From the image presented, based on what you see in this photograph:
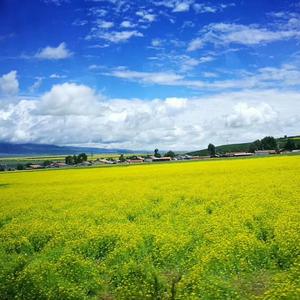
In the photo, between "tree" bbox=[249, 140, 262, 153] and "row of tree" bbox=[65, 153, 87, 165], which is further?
"tree" bbox=[249, 140, 262, 153]

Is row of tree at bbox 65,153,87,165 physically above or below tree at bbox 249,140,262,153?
below

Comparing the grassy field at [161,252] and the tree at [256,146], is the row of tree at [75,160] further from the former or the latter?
the grassy field at [161,252]

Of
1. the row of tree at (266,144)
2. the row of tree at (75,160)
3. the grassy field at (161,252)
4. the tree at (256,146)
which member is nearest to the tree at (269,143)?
the row of tree at (266,144)

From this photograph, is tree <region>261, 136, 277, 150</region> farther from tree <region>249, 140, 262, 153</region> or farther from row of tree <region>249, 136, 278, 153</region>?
tree <region>249, 140, 262, 153</region>

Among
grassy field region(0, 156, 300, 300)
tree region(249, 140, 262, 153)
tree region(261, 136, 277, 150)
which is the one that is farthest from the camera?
tree region(249, 140, 262, 153)

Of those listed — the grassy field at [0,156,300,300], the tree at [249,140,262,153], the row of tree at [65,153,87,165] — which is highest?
the tree at [249,140,262,153]

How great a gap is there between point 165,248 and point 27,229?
7283 millimetres

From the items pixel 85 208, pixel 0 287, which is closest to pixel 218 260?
pixel 0 287

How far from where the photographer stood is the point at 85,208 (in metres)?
22.5

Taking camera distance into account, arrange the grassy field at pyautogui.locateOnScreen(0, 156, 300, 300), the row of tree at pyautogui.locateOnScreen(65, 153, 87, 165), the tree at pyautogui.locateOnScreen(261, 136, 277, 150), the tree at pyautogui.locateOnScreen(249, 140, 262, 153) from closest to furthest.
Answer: the grassy field at pyautogui.locateOnScreen(0, 156, 300, 300), the row of tree at pyautogui.locateOnScreen(65, 153, 87, 165), the tree at pyautogui.locateOnScreen(261, 136, 277, 150), the tree at pyautogui.locateOnScreen(249, 140, 262, 153)

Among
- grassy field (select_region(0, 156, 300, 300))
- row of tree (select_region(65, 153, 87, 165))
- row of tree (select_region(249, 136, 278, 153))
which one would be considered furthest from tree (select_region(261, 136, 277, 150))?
grassy field (select_region(0, 156, 300, 300))

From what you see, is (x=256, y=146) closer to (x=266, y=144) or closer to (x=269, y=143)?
(x=266, y=144)

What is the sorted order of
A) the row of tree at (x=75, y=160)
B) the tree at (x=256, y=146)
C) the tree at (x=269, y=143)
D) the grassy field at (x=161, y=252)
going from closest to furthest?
the grassy field at (x=161, y=252) < the row of tree at (x=75, y=160) < the tree at (x=269, y=143) < the tree at (x=256, y=146)

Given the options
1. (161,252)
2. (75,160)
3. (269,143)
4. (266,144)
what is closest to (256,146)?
(266,144)
